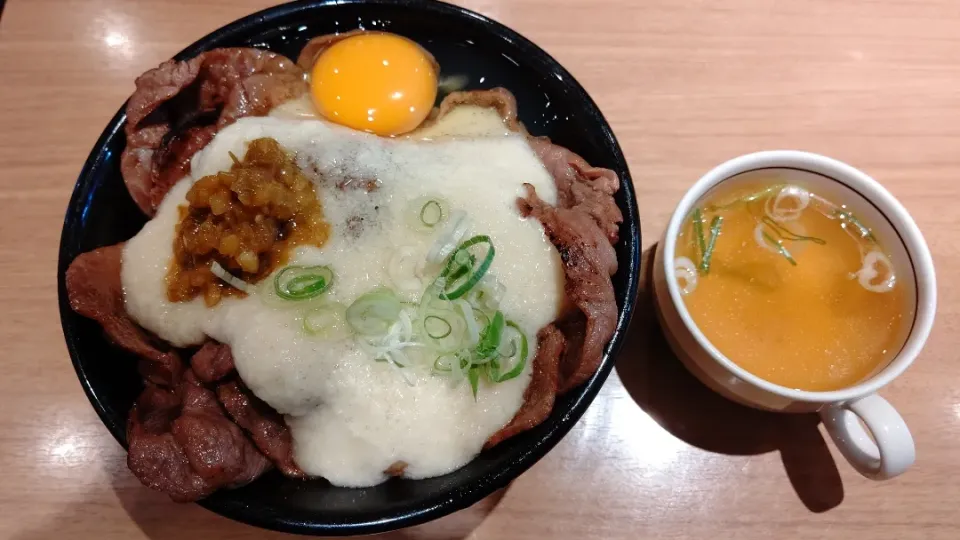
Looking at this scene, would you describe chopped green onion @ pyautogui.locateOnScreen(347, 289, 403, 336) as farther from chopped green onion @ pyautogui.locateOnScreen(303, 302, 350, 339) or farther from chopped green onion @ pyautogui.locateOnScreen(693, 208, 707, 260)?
chopped green onion @ pyautogui.locateOnScreen(693, 208, 707, 260)

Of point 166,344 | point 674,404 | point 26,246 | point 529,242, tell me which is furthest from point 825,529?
point 26,246

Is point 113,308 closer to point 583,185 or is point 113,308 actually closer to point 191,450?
point 191,450

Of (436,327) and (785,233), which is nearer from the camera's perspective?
(436,327)

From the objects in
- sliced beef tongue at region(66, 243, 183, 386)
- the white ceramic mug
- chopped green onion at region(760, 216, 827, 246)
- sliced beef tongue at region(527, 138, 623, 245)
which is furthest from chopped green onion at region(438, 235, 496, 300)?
chopped green onion at region(760, 216, 827, 246)

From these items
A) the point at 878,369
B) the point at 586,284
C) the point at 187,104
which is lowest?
the point at 878,369

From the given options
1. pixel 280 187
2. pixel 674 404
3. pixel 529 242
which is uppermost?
pixel 280 187

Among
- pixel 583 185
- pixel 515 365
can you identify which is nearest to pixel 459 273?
pixel 515 365

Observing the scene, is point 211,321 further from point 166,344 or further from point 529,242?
point 529,242
